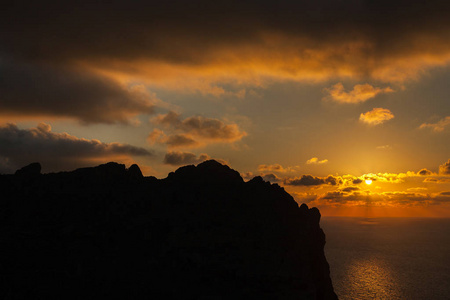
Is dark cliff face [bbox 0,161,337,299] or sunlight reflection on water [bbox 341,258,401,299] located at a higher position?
dark cliff face [bbox 0,161,337,299]

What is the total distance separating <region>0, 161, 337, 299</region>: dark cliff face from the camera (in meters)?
40.1

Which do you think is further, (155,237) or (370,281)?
(370,281)

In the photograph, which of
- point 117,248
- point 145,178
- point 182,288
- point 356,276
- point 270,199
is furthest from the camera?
point 356,276

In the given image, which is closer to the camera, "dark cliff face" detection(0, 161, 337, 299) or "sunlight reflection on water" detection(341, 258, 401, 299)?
"dark cliff face" detection(0, 161, 337, 299)

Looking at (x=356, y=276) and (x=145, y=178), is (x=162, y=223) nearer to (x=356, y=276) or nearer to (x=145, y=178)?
(x=145, y=178)

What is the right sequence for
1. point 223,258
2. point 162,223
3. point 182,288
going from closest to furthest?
1. point 182,288
2. point 223,258
3. point 162,223

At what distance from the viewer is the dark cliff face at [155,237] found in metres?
40.1

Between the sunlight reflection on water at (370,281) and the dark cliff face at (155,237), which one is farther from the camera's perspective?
the sunlight reflection on water at (370,281)

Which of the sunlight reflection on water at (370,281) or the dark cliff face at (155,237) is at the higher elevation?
the dark cliff face at (155,237)

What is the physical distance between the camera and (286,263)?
41.8m

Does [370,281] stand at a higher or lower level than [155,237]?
→ lower

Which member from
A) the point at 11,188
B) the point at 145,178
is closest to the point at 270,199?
the point at 145,178

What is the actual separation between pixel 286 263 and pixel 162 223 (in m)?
21.2

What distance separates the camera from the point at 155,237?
4759 centimetres
